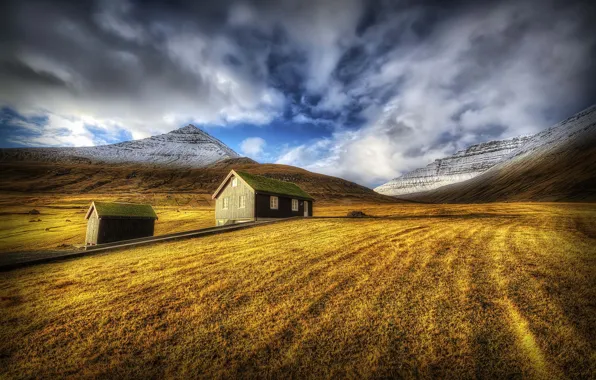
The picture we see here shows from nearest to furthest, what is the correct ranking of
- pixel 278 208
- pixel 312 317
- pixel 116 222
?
pixel 312 317, pixel 116 222, pixel 278 208

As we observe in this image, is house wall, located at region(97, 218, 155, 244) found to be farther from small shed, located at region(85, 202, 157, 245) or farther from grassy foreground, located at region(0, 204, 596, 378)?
grassy foreground, located at region(0, 204, 596, 378)

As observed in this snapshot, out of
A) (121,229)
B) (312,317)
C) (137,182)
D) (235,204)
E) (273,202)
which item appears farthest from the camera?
(137,182)

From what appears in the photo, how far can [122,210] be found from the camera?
98.3 ft

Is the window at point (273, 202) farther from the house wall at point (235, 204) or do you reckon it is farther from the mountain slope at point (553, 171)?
the mountain slope at point (553, 171)

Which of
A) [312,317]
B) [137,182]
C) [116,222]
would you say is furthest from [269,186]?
[137,182]

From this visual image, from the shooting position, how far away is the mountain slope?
79.8 metres

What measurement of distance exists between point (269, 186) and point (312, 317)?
25.6 m

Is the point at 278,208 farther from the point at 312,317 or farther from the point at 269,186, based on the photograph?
the point at 312,317

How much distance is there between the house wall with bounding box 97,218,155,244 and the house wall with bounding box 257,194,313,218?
15295 mm

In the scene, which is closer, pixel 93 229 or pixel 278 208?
pixel 93 229

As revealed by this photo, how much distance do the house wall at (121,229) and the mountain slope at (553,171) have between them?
3917 inches

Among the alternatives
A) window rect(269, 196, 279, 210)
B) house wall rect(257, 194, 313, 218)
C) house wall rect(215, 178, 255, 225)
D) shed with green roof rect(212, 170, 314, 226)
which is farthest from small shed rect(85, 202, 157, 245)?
window rect(269, 196, 279, 210)

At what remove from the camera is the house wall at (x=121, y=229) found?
90.2ft

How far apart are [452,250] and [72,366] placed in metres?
11.5
